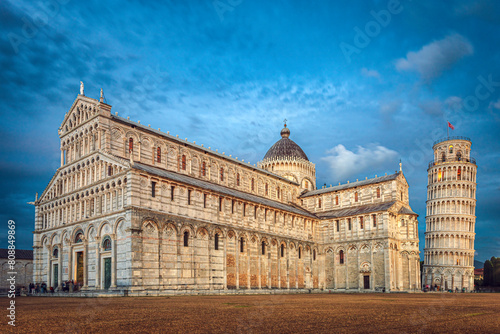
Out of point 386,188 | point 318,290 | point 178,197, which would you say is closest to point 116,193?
point 178,197

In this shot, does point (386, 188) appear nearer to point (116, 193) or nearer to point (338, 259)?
point (338, 259)

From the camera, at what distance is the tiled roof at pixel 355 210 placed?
206 ft

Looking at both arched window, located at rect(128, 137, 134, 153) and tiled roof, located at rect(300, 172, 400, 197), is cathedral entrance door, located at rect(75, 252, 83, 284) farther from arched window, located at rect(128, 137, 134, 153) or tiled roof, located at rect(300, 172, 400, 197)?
tiled roof, located at rect(300, 172, 400, 197)

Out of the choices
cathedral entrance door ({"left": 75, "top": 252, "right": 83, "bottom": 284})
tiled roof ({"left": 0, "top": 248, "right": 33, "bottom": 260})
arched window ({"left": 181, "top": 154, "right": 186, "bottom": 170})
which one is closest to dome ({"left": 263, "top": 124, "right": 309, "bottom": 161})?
arched window ({"left": 181, "top": 154, "right": 186, "bottom": 170})

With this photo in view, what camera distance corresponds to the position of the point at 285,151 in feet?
270

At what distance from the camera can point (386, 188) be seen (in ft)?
215

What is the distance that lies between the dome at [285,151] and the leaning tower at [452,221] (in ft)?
99.1

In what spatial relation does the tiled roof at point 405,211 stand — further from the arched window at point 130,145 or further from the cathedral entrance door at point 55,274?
the cathedral entrance door at point 55,274

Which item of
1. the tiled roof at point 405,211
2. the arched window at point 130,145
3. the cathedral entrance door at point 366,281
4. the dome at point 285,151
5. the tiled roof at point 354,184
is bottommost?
the cathedral entrance door at point 366,281

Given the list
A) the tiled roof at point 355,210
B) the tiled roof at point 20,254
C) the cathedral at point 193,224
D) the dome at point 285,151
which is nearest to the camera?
the cathedral at point 193,224

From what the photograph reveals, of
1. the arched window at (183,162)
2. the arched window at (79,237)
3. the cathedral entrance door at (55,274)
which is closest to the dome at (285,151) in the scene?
the arched window at (183,162)

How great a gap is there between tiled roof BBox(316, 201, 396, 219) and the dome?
1430 cm

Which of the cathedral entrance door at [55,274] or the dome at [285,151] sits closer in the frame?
the cathedral entrance door at [55,274]

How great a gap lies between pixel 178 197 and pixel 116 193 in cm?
637
